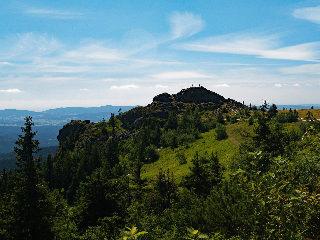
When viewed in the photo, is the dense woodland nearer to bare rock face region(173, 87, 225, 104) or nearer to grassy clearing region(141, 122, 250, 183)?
grassy clearing region(141, 122, 250, 183)

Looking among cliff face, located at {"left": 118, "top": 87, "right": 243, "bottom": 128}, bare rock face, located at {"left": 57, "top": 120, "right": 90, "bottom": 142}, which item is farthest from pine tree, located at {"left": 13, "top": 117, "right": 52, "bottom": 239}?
bare rock face, located at {"left": 57, "top": 120, "right": 90, "bottom": 142}

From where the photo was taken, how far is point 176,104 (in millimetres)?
179250

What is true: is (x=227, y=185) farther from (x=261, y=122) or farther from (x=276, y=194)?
(x=276, y=194)

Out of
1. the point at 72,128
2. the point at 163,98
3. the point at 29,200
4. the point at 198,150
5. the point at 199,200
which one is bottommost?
the point at 198,150

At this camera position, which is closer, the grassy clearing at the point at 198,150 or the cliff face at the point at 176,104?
the grassy clearing at the point at 198,150

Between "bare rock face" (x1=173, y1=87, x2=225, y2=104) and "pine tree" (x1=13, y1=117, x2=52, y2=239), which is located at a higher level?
"bare rock face" (x1=173, y1=87, x2=225, y2=104)

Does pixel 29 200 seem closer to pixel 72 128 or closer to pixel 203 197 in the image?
pixel 203 197

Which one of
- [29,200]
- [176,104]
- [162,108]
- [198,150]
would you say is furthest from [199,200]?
[176,104]

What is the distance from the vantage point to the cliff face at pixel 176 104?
168 metres

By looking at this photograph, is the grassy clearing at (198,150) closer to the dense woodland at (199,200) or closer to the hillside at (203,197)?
the hillside at (203,197)

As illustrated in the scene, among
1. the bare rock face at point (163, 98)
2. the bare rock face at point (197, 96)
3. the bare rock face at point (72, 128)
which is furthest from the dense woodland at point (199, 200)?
the bare rock face at point (72, 128)

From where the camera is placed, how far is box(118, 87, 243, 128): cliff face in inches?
6634

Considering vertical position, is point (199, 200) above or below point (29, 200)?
below

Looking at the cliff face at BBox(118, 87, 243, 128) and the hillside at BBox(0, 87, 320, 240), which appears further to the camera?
the cliff face at BBox(118, 87, 243, 128)
